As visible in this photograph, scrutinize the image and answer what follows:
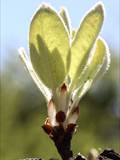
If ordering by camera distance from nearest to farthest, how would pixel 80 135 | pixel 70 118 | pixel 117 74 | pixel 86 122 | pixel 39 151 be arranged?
pixel 70 118 < pixel 39 151 < pixel 80 135 < pixel 86 122 < pixel 117 74

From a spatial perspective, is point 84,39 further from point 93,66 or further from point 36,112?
point 36,112

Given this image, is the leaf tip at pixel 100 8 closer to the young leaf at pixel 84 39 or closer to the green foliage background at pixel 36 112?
the young leaf at pixel 84 39

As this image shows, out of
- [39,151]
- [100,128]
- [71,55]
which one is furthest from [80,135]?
[71,55]

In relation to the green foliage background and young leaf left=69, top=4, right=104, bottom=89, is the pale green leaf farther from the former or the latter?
the green foliage background

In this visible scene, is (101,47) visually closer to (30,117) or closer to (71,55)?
(71,55)

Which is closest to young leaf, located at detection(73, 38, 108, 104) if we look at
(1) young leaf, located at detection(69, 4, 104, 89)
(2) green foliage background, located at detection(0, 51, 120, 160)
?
(1) young leaf, located at detection(69, 4, 104, 89)
